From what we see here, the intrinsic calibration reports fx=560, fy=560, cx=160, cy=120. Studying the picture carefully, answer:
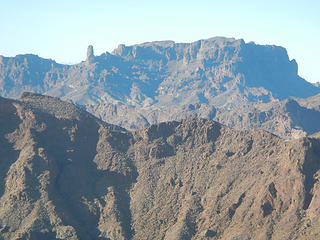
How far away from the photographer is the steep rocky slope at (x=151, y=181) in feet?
377

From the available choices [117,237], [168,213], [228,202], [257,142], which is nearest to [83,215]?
[117,237]

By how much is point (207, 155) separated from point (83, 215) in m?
33.7

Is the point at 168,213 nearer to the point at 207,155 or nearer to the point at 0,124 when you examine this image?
the point at 207,155

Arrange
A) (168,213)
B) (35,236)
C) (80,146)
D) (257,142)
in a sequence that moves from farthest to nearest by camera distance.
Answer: (80,146) < (257,142) < (168,213) < (35,236)

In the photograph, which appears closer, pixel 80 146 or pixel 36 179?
pixel 36 179

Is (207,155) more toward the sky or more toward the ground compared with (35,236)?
more toward the sky

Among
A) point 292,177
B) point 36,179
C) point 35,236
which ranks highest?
point 292,177

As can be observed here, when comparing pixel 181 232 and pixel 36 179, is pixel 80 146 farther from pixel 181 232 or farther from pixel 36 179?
pixel 181 232

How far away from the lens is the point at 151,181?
134875 mm

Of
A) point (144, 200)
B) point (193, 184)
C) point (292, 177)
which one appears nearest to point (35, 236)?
point (144, 200)

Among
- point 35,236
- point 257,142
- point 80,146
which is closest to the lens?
point 35,236

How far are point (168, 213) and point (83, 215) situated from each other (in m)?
19.0

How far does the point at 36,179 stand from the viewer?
13062cm

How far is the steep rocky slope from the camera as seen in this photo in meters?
115
